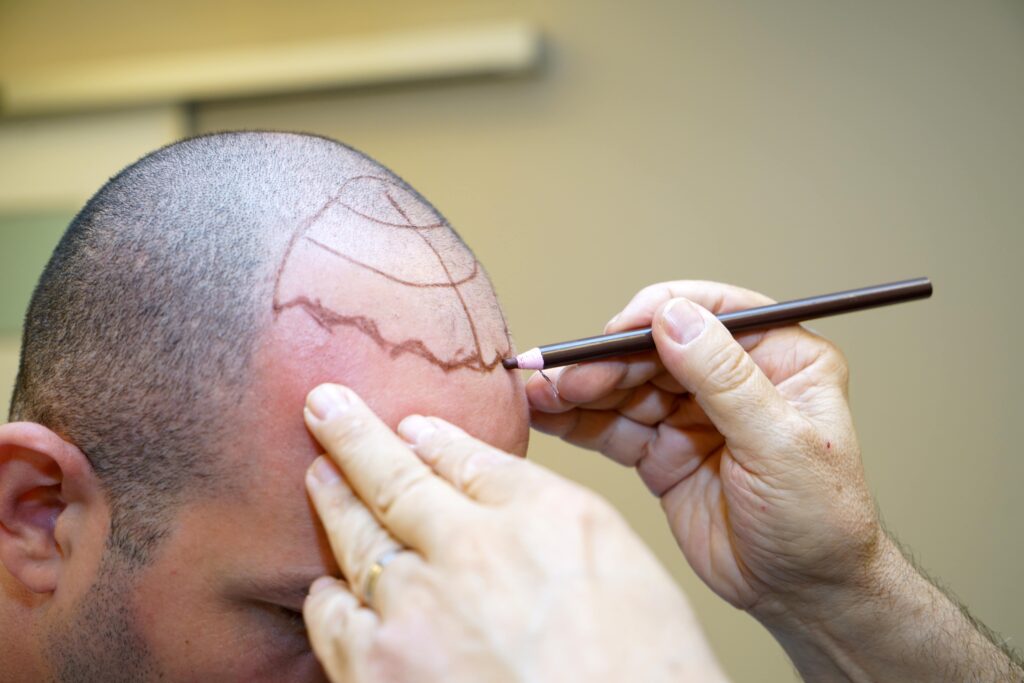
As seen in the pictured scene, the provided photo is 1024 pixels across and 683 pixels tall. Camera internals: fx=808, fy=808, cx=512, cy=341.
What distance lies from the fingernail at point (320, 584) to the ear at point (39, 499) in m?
0.27

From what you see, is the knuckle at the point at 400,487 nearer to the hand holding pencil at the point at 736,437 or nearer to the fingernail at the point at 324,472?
the fingernail at the point at 324,472

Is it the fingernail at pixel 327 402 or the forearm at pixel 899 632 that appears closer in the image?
the fingernail at pixel 327 402

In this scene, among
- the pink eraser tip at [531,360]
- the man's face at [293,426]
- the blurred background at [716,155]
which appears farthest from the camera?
the blurred background at [716,155]

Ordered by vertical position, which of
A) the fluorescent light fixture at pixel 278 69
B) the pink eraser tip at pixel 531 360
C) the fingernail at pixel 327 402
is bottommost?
the pink eraser tip at pixel 531 360

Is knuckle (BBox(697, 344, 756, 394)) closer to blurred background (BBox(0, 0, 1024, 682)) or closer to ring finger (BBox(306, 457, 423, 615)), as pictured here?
ring finger (BBox(306, 457, 423, 615))

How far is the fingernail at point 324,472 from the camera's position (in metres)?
0.82

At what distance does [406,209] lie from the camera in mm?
1033

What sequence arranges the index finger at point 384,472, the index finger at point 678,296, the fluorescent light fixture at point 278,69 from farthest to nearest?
the fluorescent light fixture at point 278,69 → the index finger at point 678,296 → the index finger at point 384,472

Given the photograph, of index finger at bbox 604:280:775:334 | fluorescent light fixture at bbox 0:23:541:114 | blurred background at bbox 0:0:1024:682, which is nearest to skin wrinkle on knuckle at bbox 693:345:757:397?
index finger at bbox 604:280:775:334

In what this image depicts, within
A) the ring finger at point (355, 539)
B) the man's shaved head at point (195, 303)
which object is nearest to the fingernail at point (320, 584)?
the ring finger at point (355, 539)

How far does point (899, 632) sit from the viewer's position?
1224 millimetres

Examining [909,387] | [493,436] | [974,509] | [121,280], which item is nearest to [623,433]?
[493,436]

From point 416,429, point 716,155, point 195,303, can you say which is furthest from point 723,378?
point 716,155

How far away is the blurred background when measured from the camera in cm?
196
